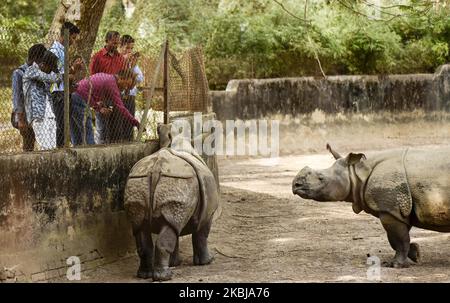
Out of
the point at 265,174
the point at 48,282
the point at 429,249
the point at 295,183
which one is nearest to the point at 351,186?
the point at 295,183

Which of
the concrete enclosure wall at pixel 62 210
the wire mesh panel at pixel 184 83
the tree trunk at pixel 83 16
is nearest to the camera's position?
the concrete enclosure wall at pixel 62 210

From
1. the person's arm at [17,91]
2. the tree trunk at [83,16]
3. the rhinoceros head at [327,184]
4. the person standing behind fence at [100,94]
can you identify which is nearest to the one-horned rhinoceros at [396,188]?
the rhinoceros head at [327,184]

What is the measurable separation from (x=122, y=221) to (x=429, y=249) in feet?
10.8

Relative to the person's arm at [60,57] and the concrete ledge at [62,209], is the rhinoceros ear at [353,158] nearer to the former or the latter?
the concrete ledge at [62,209]

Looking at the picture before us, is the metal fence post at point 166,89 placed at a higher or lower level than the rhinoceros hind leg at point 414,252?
higher

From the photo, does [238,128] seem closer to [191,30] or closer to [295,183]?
[191,30]

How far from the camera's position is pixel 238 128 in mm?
19781

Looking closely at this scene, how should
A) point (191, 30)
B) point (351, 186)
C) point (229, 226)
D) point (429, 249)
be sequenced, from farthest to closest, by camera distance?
1. point (191, 30)
2. point (229, 226)
3. point (429, 249)
4. point (351, 186)

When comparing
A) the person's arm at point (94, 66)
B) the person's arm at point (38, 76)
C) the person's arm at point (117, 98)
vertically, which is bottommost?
the person's arm at point (117, 98)

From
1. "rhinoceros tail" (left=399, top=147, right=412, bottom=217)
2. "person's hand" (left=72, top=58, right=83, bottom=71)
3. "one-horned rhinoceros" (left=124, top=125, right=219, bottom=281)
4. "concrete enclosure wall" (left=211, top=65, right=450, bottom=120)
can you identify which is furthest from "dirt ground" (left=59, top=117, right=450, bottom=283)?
"concrete enclosure wall" (left=211, top=65, right=450, bottom=120)

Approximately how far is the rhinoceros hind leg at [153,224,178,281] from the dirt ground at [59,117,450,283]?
148 millimetres

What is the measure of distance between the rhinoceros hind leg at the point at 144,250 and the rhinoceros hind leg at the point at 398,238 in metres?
2.29

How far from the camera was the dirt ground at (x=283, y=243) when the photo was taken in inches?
364

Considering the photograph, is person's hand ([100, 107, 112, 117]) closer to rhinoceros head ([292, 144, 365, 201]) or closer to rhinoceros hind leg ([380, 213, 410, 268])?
rhinoceros head ([292, 144, 365, 201])
